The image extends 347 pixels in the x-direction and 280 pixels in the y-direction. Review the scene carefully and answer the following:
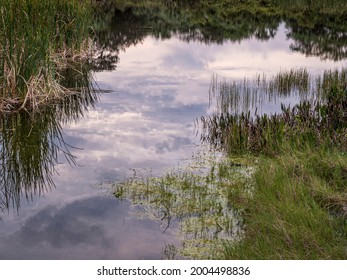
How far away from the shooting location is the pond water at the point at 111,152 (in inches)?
295

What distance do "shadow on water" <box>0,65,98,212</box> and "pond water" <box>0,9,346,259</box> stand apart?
34 millimetres

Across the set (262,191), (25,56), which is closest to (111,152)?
(25,56)

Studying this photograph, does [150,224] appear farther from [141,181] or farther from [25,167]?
[25,167]

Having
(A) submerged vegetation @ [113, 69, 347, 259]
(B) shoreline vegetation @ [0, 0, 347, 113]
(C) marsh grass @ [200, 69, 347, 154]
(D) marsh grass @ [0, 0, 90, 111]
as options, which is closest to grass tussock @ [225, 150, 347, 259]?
(A) submerged vegetation @ [113, 69, 347, 259]

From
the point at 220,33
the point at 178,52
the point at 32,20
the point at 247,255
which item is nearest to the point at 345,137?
the point at 247,255

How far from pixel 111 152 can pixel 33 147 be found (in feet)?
5.18

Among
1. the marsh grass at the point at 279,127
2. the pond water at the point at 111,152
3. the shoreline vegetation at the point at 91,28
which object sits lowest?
the pond water at the point at 111,152

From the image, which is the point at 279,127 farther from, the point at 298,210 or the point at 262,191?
the point at 298,210

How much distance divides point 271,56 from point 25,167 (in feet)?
55.6

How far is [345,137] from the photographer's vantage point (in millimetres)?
10188

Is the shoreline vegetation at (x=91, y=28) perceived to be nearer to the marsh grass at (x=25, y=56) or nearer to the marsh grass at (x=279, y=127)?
the marsh grass at (x=25, y=56)

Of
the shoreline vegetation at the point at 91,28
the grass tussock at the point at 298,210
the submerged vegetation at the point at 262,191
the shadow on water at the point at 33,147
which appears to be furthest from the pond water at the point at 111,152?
the grass tussock at the point at 298,210

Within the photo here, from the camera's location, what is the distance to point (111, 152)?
1151cm

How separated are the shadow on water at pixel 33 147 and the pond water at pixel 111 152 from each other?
0.03 meters
